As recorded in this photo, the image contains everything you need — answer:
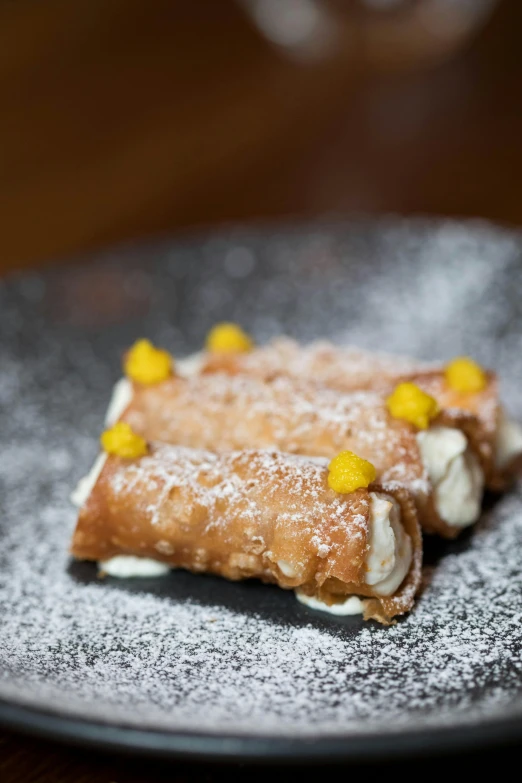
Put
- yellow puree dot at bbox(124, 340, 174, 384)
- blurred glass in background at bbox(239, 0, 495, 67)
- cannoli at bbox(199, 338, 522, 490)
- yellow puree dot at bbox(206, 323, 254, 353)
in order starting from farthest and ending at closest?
blurred glass in background at bbox(239, 0, 495, 67), yellow puree dot at bbox(206, 323, 254, 353), yellow puree dot at bbox(124, 340, 174, 384), cannoli at bbox(199, 338, 522, 490)

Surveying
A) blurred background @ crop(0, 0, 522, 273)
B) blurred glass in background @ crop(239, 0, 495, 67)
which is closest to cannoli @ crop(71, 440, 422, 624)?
blurred background @ crop(0, 0, 522, 273)

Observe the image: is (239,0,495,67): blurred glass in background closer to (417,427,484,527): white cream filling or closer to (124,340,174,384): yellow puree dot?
(124,340,174,384): yellow puree dot

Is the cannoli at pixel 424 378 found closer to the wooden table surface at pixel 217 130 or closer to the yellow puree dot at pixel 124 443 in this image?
the yellow puree dot at pixel 124 443

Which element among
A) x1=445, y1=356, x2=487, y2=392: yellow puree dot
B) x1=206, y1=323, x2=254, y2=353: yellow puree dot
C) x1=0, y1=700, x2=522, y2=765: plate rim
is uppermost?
x1=206, y1=323, x2=254, y2=353: yellow puree dot

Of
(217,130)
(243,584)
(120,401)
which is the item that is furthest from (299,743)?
(217,130)

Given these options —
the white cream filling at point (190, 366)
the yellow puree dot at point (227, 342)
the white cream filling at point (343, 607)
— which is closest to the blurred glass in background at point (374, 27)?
the yellow puree dot at point (227, 342)

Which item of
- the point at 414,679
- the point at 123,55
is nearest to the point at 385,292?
the point at 414,679

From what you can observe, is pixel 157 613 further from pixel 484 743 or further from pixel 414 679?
pixel 484 743
